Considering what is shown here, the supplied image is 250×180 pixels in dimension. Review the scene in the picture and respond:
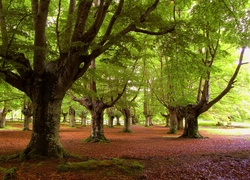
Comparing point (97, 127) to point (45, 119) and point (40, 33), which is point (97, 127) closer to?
point (45, 119)

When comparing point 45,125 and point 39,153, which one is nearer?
point 39,153

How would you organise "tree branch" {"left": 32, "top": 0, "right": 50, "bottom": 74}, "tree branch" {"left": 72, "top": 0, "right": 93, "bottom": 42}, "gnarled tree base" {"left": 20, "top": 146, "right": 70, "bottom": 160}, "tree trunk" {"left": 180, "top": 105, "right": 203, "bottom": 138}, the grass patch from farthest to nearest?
"tree trunk" {"left": 180, "top": 105, "right": 203, "bottom": 138} < "tree branch" {"left": 72, "top": 0, "right": 93, "bottom": 42} < "tree branch" {"left": 32, "top": 0, "right": 50, "bottom": 74} < "gnarled tree base" {"left": 20, "top": 146, "right": 70, "bottom": 160} < the grass patch

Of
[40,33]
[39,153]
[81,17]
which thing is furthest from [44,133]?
[81,17]

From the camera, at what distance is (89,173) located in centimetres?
500

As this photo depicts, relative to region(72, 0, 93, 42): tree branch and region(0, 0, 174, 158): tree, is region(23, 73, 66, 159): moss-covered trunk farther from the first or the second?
region(72, 0, 93, 42): tree branch

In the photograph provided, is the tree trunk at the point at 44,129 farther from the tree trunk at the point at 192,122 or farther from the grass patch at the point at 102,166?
the tree trunk at the point at 192,122

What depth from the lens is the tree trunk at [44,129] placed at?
6.41 meters

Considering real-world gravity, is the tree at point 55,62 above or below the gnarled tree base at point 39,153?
above

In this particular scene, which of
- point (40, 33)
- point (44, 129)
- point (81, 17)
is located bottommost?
point (44, 129)

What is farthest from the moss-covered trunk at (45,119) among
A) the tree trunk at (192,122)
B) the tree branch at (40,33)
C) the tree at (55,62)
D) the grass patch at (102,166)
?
the tree trunk at (192,122)

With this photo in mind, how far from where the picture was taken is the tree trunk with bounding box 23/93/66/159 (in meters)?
6.41

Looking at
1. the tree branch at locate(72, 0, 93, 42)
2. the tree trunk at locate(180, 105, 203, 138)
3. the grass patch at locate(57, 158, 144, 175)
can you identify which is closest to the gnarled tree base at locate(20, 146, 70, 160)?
the grass patch at locate(57, 158, 144, 175)

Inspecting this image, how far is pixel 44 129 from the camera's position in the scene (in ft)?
21.3

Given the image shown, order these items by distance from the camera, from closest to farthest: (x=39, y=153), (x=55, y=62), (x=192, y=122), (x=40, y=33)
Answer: (x=39, y=153) < (x=40, y=33) < (x=55, y=62) < (x=192, y=122)
